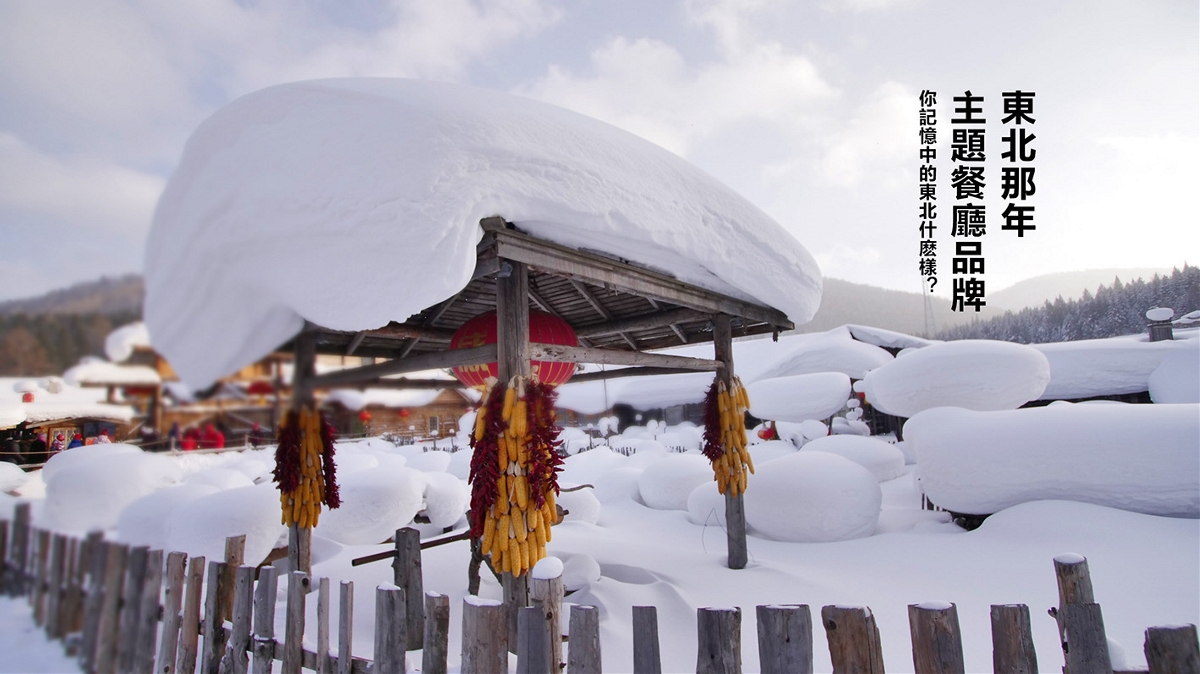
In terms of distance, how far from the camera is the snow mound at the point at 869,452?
10.3 metres

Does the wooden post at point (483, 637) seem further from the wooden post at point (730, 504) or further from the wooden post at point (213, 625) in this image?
the wooden post at point (730, 504)

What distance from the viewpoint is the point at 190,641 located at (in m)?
2.72

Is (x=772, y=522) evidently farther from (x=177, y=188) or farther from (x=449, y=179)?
(x=177, y=188)

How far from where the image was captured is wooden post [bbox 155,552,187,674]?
266 cm

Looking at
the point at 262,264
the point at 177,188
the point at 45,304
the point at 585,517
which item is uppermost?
the point at 177,188

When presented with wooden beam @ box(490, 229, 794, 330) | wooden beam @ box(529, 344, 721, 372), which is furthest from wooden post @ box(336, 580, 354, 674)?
wooden beam @ box(490, 229, 794, 330)

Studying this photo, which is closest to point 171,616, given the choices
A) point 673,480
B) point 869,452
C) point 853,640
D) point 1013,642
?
point 853,640

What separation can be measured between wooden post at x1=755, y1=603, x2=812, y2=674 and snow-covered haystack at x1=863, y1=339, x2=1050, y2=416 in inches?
317

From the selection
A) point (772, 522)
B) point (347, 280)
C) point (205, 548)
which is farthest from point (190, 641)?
point (772, 522)

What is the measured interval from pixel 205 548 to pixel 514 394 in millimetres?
3239

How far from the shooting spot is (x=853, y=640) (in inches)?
73.3

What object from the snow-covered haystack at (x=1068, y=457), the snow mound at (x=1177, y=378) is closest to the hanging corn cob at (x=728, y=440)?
the snow-covered haystack at (x=1068, y=457)

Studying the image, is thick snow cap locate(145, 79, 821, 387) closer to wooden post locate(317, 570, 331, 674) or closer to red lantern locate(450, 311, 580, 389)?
red lantern locate(450, 311, 580, 389)

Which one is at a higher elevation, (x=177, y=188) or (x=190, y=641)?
(x=177, y=188)
